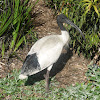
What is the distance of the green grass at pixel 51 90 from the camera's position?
365 centimetres

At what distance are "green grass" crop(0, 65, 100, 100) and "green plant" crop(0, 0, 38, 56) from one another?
67 cm

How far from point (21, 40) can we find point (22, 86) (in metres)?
0.95

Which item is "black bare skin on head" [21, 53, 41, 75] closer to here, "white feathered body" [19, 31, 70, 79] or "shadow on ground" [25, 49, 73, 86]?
"white feathered body" [19, 31, 70, 79]

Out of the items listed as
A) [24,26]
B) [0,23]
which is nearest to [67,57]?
[24,26]

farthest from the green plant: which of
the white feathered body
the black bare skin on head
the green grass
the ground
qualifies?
the black bare skin on head

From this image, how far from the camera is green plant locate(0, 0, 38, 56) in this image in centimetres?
421

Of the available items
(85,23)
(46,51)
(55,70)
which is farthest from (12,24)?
(85,23)

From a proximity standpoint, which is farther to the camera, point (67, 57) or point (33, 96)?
point (67, 57)

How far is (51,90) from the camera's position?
12.8ft

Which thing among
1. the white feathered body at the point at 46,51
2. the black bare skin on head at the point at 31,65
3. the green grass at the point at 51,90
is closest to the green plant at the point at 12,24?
the green grass at the point at 51,90

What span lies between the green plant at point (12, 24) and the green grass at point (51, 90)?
67 centimetres

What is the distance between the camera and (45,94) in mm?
3789

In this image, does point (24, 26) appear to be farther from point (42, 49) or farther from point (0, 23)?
point (42, 49)

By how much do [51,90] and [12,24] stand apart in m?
1.46
